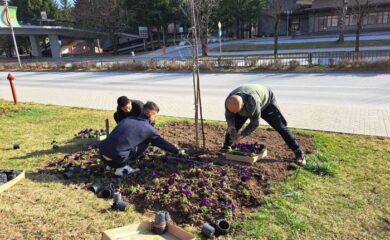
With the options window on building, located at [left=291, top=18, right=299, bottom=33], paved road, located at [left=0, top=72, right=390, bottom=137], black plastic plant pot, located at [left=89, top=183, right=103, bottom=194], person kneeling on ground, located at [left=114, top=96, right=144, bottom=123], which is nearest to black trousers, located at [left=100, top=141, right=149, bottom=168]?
black plastic plant pot, located at [left=89, top=183, right=103, bottom=194]

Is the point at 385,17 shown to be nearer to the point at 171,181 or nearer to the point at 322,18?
the point at 322,18

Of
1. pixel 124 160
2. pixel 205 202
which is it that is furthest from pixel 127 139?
pixel 205 202

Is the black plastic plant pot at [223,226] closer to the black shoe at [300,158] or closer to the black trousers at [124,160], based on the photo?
the black trousers at [124,160]

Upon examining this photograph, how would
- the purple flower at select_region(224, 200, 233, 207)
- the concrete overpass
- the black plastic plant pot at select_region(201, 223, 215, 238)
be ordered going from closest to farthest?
1. the black plastic plant pot at select_region(201, 223, 215, 238)
2. the purple flower at select_region(224, 200, 233, 207)
3. the concrete overpass

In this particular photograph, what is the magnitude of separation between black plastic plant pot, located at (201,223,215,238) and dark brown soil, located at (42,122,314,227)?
250mm

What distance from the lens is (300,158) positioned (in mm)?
5641

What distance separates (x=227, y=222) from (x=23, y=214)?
2556 mm

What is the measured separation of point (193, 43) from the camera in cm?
564

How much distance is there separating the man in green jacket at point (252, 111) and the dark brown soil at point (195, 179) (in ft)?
1.31

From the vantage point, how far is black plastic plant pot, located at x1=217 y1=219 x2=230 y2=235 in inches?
151

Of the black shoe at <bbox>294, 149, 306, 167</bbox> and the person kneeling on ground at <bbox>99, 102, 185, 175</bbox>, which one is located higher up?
the person kneeling on ground at <bbox>99, 102, 185, 175</bbox>

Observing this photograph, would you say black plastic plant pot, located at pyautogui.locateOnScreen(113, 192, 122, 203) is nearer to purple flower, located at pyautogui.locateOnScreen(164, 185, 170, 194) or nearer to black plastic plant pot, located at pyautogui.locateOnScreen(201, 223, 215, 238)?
purple flower, located at pyautogui.locateOnScreen(164, 185, 170, 194)

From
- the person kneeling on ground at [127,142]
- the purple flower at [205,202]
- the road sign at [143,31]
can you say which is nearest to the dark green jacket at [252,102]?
the person kneeling on ground at [127,142]

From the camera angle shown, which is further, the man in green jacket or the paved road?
the paved road
